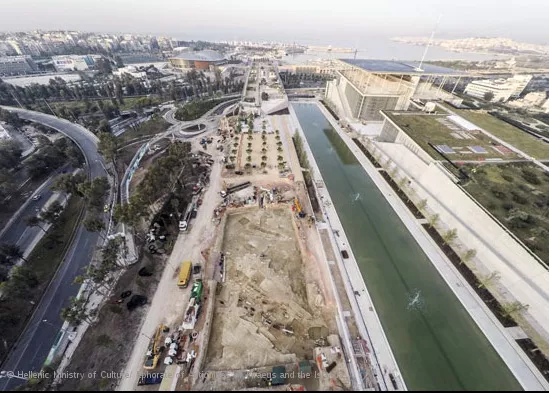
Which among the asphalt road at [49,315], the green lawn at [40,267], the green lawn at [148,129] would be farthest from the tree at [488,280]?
the green lawn at [148,129]

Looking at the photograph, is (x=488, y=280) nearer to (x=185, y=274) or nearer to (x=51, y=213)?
(x=185, y=274)

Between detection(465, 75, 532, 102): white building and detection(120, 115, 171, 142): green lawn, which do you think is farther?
detection(465, 75, 532, 102): white building

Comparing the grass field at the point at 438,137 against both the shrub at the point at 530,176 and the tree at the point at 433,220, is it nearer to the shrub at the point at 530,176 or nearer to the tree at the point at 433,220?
the shrub at the point at 530,176

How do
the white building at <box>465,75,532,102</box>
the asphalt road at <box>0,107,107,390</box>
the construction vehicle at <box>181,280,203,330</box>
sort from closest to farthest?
1. the asphalt road at <box>0,107,107,390</box>
2. the construction vehicle at <box>181,280,203,330</box>
3. the white building at <box>465,75,532,102</box>

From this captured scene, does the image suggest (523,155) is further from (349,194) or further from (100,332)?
(100,332)

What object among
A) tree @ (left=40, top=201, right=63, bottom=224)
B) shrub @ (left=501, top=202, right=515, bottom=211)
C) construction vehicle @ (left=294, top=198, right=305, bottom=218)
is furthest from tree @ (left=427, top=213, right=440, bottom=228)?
tree @ (left=40, top=201, right=63, bottom=224)

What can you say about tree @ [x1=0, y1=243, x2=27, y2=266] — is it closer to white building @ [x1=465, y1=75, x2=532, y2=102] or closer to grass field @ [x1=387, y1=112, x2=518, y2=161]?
grass field @ [x1=387, y1=112, x2=518, y2=161]
